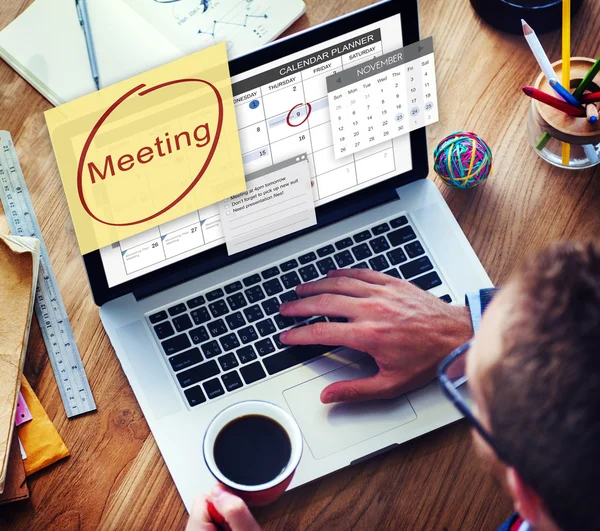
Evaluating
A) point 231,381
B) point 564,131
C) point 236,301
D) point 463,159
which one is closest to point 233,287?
point 236,301

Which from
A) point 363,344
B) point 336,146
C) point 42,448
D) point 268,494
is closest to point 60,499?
point 42,448

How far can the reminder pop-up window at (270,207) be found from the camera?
0.91m

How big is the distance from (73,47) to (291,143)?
0.37 m

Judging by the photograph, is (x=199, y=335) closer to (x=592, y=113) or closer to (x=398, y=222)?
(x=398, y=222)

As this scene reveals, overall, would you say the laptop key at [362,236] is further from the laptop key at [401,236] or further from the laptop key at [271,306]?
the laptop key at [271,306]

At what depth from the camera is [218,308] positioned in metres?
0.94

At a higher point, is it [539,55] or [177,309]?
[539,55]

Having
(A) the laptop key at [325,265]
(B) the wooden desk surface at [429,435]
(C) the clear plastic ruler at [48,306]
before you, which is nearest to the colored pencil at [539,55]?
(B) the wooden desk surface at [429,435]

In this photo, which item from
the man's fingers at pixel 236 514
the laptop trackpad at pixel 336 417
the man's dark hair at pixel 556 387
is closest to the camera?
the man's dark hair at pixel 556 387

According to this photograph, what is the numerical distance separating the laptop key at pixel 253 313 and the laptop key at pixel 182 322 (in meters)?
0.07

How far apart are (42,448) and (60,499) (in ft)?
0.21

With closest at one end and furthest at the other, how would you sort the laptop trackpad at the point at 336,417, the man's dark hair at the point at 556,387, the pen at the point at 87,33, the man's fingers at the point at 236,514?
the man's dark hair at the point at 556,387 < the man's fingers at the point at 236,514 < the laptop trackpad at the point at 336,417 < the pen at the point at 87,33

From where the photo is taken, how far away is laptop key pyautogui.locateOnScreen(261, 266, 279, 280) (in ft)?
3.17

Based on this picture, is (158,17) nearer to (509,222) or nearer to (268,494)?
(509,222)
